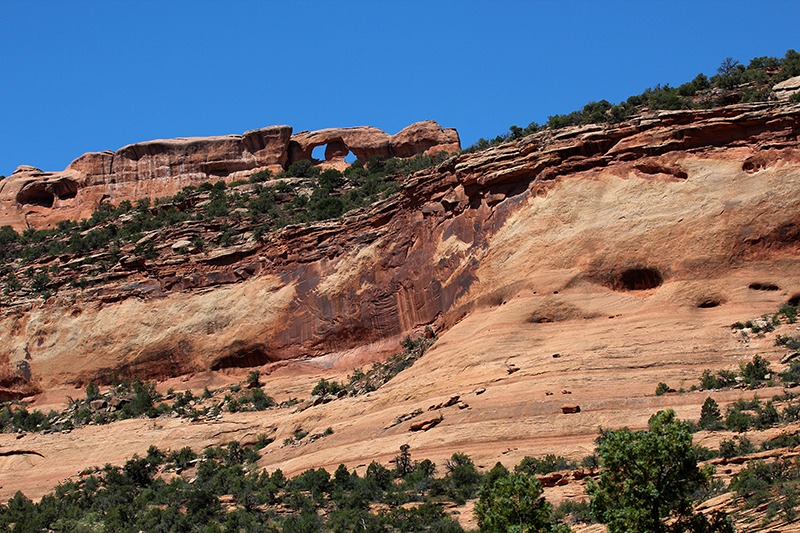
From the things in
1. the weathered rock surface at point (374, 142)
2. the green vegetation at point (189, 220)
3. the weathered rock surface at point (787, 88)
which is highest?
the weathered rock surface at point (374, 142)

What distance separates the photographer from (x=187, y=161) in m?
64.4

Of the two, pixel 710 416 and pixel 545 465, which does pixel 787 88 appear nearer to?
pixel 710 416

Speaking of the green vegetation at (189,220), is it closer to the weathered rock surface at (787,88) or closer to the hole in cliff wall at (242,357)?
the hole in cliff wall at (242,357)

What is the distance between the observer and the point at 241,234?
4609 cm

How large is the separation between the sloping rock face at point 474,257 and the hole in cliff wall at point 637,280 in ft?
0.16

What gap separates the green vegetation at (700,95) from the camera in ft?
117

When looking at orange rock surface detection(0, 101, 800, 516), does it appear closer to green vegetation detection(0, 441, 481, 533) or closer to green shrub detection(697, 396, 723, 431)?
green shrub detection(697, 396, 723, 431)

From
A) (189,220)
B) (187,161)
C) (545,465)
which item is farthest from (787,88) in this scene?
(187,161)

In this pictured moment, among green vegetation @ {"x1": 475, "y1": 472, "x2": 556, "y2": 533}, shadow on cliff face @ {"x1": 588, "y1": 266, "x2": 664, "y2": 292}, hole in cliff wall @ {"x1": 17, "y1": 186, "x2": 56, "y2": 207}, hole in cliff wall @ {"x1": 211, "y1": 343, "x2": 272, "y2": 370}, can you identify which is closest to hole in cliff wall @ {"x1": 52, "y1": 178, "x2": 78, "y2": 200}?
hole in cliff wall @ {"x1": 17, "y1": 186, "x2": 56, "y2": 207}

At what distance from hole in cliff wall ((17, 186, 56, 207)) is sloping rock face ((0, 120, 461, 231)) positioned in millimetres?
406

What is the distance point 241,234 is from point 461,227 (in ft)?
56.8

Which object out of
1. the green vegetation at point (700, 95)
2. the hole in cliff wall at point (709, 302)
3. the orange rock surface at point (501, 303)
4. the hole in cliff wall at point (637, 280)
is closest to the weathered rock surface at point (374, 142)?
the green vegetation at point (700, 95)

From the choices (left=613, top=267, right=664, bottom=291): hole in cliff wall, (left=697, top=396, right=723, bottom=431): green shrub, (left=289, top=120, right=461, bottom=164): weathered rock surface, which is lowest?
(left=697, top=396, right=723, bottom=431): green shrub

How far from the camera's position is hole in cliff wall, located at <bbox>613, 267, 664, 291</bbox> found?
27.3 metres
